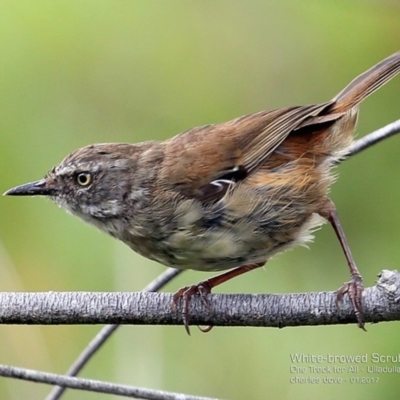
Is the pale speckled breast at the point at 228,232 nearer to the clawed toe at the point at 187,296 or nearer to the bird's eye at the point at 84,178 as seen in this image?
the clawed toe at the point at 187,296

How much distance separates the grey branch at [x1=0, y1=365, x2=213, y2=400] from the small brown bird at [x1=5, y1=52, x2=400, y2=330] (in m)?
0.75

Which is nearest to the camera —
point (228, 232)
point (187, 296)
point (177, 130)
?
point (187, 296)

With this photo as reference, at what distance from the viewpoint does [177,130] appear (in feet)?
20.8

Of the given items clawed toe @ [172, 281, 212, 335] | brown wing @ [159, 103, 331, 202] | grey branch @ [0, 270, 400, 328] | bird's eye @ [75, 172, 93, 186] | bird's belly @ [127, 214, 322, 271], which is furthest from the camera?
bird's eye @ [75, 172, 93, 186]

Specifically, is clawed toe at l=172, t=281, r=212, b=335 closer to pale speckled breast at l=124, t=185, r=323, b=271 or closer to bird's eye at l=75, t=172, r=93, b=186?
pale speckled breast at l=124, t=185, r=323, b=271

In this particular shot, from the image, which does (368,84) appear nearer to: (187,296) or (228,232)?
(228,232)

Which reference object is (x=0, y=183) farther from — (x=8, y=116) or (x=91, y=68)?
(x=91, y=68)

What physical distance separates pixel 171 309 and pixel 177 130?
3.10 meters

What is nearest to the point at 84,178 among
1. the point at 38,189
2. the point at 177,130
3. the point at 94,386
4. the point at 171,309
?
the point at 38,189

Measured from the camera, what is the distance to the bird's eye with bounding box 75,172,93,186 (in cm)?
450

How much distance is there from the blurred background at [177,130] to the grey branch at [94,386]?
1094 millimetres

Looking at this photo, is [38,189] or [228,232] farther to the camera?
[38,189]

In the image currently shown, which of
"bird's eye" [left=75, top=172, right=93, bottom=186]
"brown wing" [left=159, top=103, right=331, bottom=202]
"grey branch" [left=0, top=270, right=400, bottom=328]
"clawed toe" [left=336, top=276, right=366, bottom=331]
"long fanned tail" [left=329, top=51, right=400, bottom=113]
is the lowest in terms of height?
"grey branch" [left=0, top=270, right=400, bottom=328]

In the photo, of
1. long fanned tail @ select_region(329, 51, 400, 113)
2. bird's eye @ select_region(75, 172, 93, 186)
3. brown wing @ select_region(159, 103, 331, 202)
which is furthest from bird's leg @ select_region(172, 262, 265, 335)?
long fanned tail @ select_region(329, 51, 400, 113)
